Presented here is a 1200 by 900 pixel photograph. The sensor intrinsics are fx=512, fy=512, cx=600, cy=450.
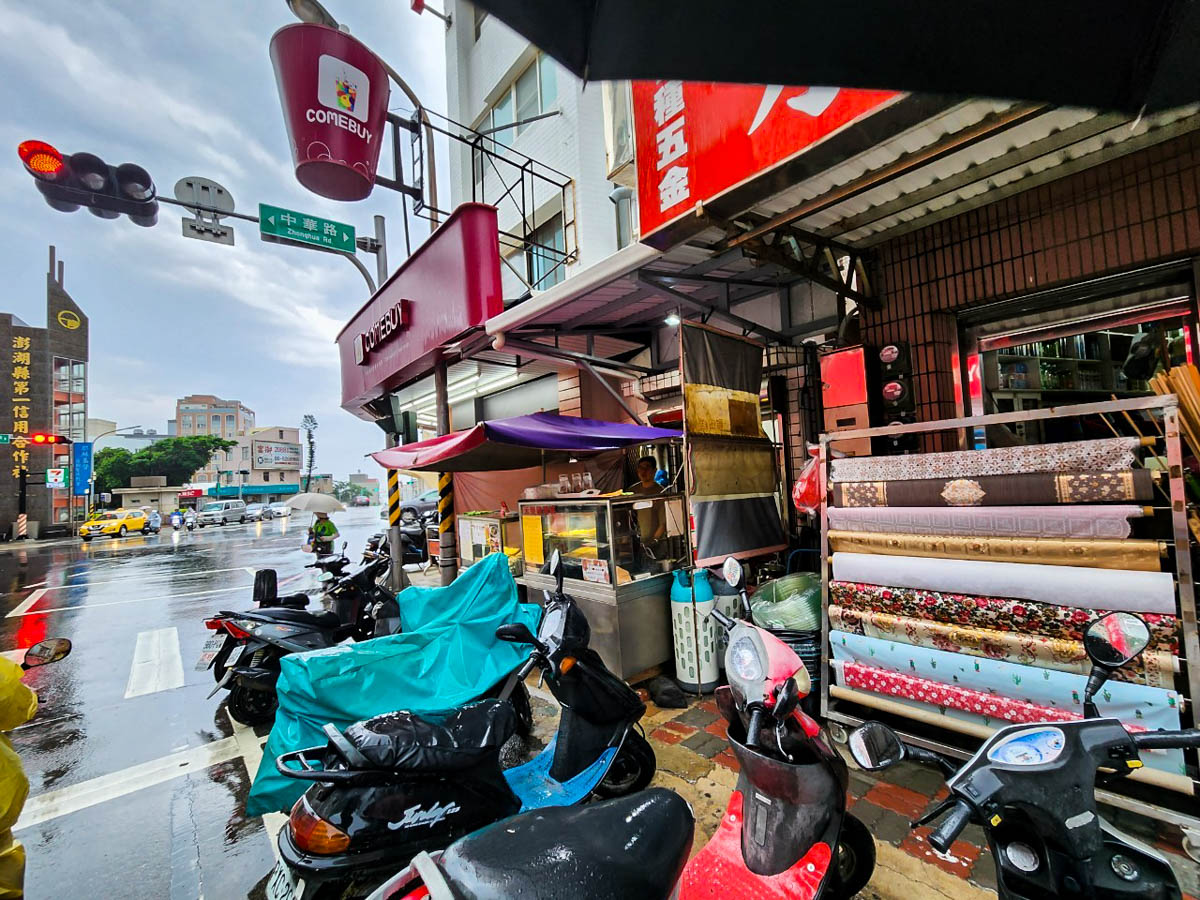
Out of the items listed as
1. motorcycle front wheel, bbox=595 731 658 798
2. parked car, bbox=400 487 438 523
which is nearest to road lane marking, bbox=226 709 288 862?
motorcycle front wheel, bbox=595 731 658 798

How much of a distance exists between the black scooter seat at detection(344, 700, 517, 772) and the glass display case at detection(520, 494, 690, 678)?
1975mm

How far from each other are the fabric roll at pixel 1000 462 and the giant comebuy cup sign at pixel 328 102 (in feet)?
26.1

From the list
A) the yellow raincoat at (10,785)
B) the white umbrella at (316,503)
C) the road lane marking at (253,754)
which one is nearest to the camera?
the yellow raincoat at (10,785)

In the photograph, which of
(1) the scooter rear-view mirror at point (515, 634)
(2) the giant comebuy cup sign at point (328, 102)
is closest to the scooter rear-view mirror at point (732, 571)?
(1) the scooter rear-view mirror at point (515, 634)

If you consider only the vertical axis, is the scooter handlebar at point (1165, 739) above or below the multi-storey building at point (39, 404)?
below

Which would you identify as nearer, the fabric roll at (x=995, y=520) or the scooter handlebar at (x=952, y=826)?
the scooter handlebar at (x=952, y=826)

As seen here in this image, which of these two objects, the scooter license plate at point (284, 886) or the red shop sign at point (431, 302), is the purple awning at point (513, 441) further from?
the scooter license plate at point (284, 886)

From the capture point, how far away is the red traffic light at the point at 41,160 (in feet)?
25.5

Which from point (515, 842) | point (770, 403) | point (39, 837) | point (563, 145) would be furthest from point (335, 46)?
point (515, 842)

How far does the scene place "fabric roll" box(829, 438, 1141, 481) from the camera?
99.7 inches

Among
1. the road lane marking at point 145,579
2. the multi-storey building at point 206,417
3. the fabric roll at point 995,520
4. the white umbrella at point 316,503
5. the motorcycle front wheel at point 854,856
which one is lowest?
the road lane marking at point 145,579

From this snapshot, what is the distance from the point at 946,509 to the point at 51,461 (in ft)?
143

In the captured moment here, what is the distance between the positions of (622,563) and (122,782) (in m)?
3.91

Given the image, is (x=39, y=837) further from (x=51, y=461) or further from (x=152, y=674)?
(x=51, y=461)
